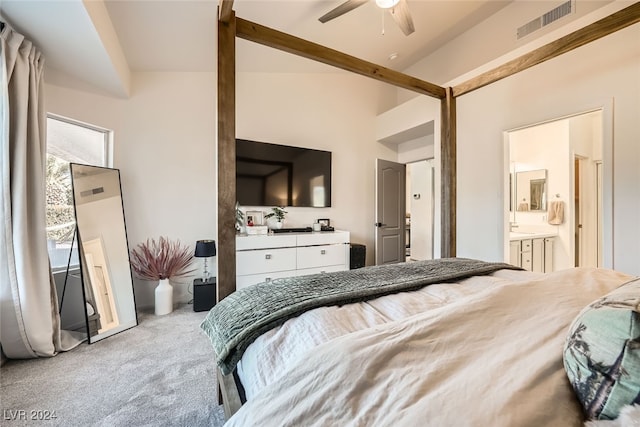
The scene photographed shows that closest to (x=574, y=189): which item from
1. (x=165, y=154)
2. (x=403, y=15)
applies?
(x=403, y=15)

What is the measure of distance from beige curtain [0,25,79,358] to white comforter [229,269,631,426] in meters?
2.07

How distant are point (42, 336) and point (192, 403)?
4.47 feet

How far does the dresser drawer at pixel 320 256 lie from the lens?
11.1ft

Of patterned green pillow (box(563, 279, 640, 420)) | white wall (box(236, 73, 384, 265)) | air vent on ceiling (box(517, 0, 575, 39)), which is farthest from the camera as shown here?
white wall (box(236, 73, 384, 265))

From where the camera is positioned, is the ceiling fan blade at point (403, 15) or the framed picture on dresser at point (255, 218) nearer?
the ceiling fan blade at point (403, 15)

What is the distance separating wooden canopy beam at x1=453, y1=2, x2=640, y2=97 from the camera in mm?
1819


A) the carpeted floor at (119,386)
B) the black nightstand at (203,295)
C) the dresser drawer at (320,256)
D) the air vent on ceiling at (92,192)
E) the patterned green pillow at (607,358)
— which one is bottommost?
the carpeted floor at (119,386)

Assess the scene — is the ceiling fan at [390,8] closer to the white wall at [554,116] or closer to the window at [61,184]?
the white wall at [554,116]

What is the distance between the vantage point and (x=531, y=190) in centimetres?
412

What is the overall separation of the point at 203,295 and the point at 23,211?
65.1 inches

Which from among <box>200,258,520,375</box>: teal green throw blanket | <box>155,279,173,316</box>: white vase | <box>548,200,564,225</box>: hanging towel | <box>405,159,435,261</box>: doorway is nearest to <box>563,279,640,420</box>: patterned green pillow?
<box>200,258,520,375</box>: teal green throw blanket

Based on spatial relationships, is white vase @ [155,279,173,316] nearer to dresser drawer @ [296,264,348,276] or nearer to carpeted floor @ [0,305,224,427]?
carpeted floor @ [0,305,224,427]

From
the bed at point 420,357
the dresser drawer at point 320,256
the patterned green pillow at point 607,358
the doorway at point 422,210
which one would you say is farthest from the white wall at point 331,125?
the patterned green pillow at point 607,358

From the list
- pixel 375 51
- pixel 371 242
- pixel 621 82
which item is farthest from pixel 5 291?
pixel 621 82
